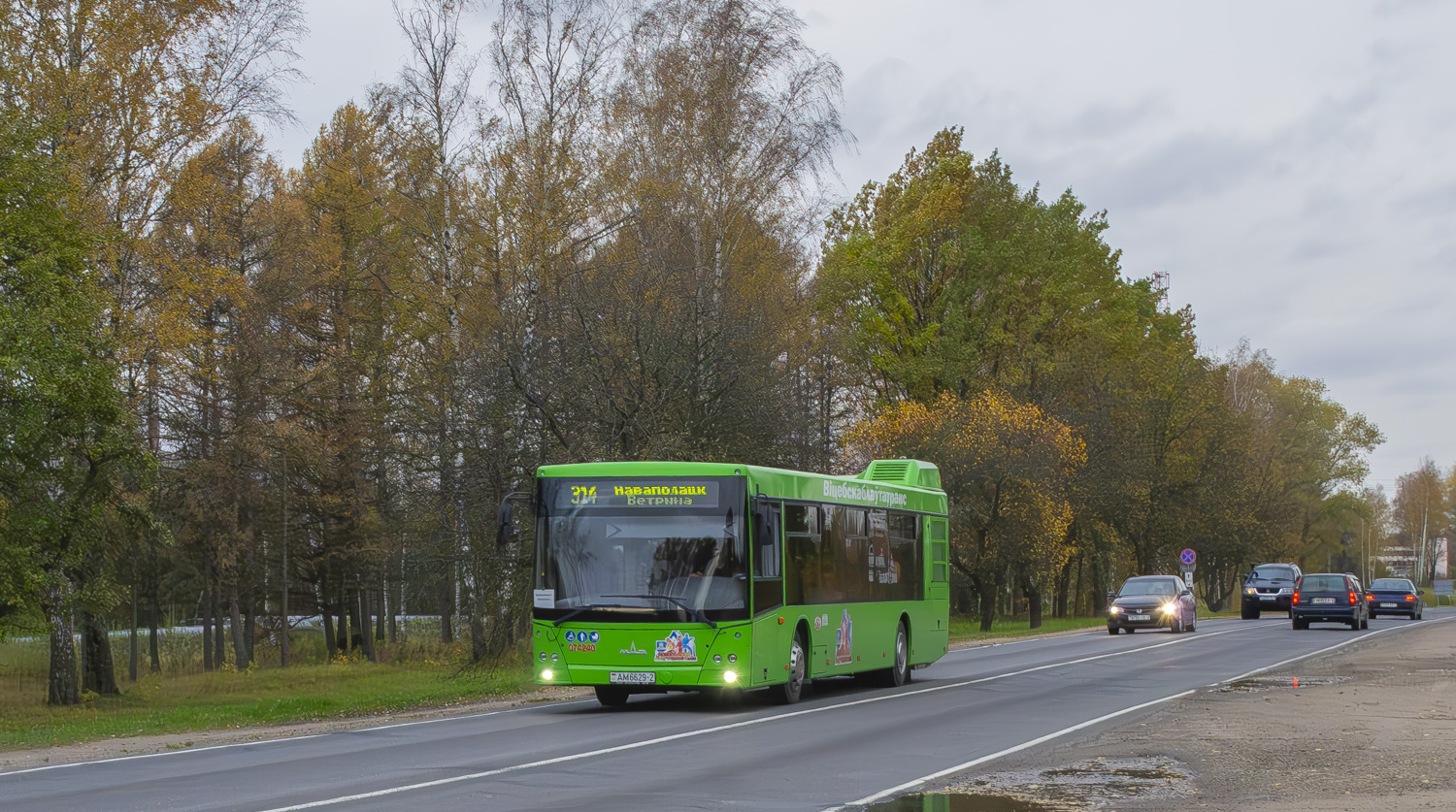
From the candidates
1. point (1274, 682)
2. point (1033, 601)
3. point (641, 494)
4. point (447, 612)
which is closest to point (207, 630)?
point (447, 612)

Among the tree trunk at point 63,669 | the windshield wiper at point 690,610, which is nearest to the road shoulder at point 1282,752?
the windshield wiper at point 690,610

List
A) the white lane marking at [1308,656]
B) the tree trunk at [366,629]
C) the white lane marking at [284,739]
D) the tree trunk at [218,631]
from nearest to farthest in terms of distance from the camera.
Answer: the white lane marking at [284,739] → the white lane marking at [1308,656] → the tree trunk at [218,631] → the tree trunk at [366,629]

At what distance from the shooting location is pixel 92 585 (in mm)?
23719

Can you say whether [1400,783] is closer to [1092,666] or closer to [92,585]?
[1092,666]

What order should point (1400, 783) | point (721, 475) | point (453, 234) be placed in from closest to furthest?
point (1400, 783), point (721, 475), point (453, 234)

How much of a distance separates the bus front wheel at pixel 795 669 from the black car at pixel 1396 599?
45722 mm

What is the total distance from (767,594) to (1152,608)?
2708cm

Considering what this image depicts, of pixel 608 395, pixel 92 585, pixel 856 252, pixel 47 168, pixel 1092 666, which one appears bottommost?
pixel 1092 666

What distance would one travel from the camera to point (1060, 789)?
11.0 m

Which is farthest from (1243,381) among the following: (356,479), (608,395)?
(608,395)

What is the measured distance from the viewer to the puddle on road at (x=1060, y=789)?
33.5 feet

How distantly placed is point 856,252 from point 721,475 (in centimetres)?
3271

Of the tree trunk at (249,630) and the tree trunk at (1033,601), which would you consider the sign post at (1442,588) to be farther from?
Answer: the tree trunk at (249,630)

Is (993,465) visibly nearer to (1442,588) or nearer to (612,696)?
(612,696)
